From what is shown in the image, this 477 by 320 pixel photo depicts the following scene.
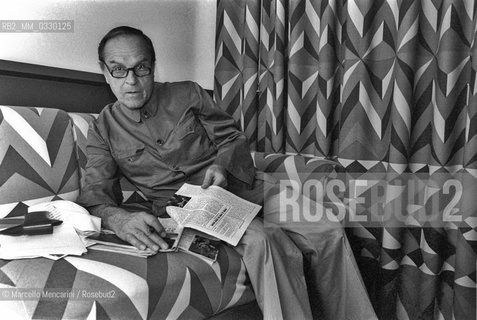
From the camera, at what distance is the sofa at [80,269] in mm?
779

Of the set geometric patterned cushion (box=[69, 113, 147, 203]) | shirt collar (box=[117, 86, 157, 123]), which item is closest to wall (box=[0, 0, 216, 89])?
geometric patterned cushion (box=[69, 113, 147, 203])

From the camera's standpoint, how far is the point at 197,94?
1367 mm

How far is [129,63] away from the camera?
48.6 inches

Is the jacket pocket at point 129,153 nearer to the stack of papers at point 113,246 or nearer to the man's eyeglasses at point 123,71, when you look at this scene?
the man's eyeglasses at point 123,71

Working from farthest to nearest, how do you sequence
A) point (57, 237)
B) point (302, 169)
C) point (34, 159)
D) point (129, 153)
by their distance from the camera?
point (302, 169), point (129, 153), point (34, 159), point (57, 237)

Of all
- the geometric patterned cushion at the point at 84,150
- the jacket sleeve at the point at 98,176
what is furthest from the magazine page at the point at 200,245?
the geometric patterned cushion at the point at 84,150

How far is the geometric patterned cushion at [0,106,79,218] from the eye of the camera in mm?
1138

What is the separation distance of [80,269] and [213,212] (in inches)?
14.1

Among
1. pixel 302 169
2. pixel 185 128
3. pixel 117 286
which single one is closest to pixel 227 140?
pixel 185 128

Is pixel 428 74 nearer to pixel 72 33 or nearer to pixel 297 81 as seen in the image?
pixel 297 81

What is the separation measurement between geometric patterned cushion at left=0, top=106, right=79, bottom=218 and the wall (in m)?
0.30

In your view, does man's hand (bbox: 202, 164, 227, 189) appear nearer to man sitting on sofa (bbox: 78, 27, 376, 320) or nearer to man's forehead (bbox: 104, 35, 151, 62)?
man sitting on sofa (bbox: 78, 27, 376, 320)

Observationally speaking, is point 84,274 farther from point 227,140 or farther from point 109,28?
point 109,28

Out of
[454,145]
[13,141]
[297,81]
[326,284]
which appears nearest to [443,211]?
[454,145]
